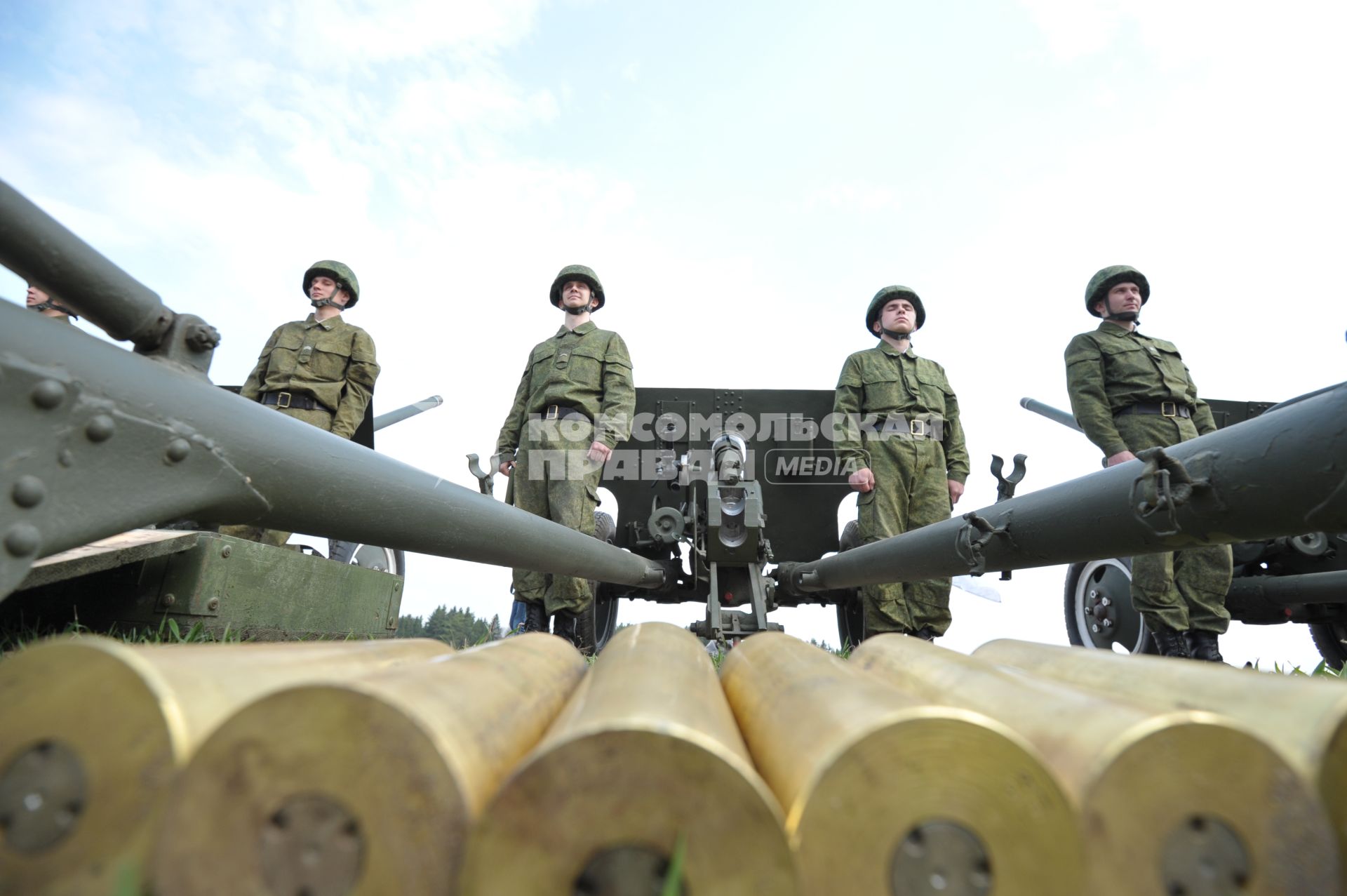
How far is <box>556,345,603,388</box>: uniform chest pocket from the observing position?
17.0 feet

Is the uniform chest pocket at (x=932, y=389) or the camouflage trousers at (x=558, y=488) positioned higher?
the uniform chest pocket at (x=932, y=389)

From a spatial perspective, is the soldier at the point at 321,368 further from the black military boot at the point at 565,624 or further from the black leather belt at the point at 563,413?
the black military boot at the point at 565,624

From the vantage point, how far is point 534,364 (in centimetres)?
549

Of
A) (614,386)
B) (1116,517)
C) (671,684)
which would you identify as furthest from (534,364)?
(671,684)

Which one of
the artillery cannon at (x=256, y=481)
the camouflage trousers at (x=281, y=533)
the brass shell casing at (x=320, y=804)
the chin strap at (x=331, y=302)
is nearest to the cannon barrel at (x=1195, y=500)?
the artillery cannon at (x=256, y=481)

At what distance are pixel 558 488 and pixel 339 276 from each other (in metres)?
2.56

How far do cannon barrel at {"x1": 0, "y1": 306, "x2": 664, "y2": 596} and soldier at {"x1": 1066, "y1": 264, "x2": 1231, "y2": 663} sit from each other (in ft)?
14.1

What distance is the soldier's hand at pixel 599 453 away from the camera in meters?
4.89

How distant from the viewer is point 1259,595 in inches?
194

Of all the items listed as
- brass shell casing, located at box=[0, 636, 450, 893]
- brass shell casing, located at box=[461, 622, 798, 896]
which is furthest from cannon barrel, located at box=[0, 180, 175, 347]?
brass shell casing, located at box=[461, 622, 798, 896]

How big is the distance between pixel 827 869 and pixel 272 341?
582 centimetres

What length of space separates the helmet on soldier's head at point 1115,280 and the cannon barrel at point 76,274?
220 inches

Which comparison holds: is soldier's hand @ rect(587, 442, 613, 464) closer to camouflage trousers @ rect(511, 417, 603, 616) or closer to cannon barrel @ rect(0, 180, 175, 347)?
camouflage trousers @ rect(511, 417, 603, 616)

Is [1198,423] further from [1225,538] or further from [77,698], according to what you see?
[77,698]
